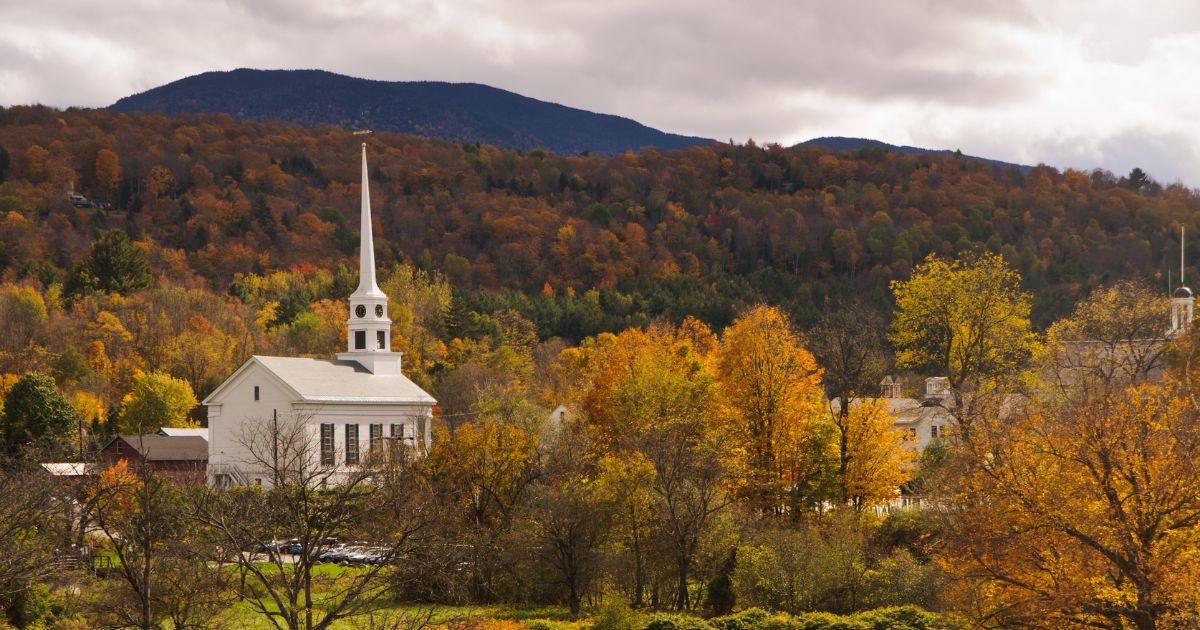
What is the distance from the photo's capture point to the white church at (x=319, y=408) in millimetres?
66375

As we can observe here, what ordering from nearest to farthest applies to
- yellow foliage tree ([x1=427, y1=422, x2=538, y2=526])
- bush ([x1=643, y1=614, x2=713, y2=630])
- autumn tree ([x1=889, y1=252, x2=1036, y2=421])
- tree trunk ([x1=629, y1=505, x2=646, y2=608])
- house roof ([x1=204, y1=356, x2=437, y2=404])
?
bush ([x1=643, y1=614, x2=713, y2=630]) → tree trunk ([x1=629, y1=505, x2=646, y2=608]) → yellow foliage tree ([x1=427, y1=422, x2=538, y2=526]) → autumn tree ([x1=889, y1=252, x2=1036, y2=421]) → house roof ([x1=204, y1=356, x2=437, y2=404])

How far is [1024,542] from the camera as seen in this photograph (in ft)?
106

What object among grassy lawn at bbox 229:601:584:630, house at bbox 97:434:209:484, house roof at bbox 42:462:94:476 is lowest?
grassy lawn at bbox 229:601:584:630

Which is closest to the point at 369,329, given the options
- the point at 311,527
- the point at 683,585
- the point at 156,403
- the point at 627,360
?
the point at 156,403

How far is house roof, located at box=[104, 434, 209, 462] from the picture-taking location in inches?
2725

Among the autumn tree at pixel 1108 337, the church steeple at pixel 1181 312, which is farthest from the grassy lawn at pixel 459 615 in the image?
the church steeple at pixel 1181 312

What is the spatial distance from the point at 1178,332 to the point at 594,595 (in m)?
32.5

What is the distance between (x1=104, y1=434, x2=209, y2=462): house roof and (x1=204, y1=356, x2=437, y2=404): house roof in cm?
323

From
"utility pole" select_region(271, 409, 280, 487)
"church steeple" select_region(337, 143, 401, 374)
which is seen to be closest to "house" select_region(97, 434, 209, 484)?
"utility pole" select_region(271, 409, 280, 487)

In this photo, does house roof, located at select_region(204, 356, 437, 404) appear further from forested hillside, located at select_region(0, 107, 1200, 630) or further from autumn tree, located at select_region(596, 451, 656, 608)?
autumn tree, located at select_region(596, 451, 656, 608)

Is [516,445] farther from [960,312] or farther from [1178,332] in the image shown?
[1178,332]

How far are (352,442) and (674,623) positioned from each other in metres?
31.5

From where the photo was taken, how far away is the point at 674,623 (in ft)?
133

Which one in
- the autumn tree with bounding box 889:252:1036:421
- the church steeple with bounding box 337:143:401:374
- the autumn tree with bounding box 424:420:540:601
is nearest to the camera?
the autumn tree with bounding box 424:420:540:601
